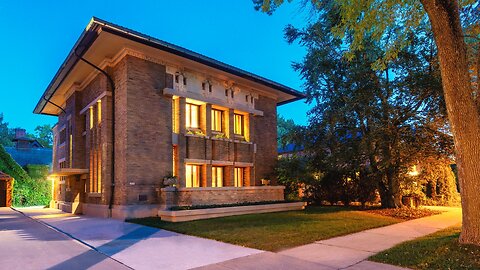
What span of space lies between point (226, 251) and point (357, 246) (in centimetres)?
299

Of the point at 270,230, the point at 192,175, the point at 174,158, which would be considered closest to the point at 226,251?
the point at 270,230

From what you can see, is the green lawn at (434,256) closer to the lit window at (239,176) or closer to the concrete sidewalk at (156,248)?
the concrete sidewalk at (156,248)

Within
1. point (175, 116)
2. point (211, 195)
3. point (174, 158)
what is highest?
point (175, 116)

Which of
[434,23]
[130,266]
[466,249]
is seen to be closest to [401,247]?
[466,249]

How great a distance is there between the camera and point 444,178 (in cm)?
1953

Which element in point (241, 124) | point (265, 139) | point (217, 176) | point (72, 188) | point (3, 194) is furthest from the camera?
point (3, 194)

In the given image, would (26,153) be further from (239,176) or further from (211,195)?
(211,195)

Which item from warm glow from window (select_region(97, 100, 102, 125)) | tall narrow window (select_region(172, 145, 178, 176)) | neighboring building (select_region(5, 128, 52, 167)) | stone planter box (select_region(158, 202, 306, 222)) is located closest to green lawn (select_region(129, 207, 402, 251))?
stone planter box (select_region(158, 202, 306, 222))

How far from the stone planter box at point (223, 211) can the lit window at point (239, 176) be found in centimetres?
333

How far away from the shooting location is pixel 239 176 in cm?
1981

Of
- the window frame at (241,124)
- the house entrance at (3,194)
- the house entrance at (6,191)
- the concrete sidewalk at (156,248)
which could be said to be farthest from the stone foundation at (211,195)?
the house entrance at (3,194)

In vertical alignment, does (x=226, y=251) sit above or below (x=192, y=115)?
below

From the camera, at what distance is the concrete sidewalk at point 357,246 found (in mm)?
6371

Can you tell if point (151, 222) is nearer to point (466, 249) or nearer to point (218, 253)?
point (218, 253)
